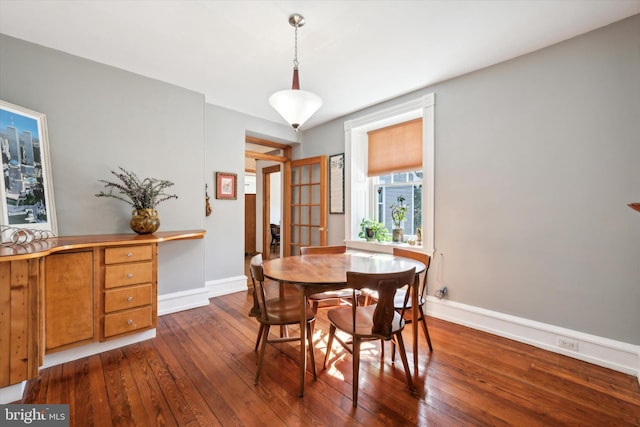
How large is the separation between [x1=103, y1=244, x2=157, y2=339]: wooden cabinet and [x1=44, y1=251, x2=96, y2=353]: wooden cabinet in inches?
4.2

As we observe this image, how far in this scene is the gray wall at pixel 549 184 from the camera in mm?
2021

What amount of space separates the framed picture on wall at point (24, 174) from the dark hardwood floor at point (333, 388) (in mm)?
1180

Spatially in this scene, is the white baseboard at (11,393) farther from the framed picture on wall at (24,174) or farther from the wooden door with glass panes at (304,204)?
the wooden door with glass panes at (304,204)

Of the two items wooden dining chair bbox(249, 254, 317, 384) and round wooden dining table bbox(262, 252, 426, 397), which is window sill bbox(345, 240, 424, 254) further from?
wooden dining chair bbox(249, 254, 317, 384)

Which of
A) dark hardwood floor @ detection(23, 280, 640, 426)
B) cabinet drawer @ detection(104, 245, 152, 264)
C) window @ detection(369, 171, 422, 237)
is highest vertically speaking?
window @ detection(369, 171, 422, 237)

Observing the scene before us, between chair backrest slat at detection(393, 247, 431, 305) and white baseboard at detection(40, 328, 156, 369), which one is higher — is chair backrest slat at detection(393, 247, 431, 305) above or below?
above

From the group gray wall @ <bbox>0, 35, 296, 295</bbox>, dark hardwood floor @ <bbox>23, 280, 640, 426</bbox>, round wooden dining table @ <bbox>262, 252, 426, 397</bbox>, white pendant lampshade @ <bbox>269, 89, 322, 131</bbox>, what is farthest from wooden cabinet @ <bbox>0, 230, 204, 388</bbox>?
white pendant lampshade @ <bbox>269, 89, 322, 131</bbox>

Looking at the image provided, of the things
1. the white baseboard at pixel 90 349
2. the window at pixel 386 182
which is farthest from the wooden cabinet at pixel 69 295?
the window at pixel 386 182

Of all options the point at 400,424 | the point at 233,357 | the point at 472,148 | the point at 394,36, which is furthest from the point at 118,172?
the point at 472,148

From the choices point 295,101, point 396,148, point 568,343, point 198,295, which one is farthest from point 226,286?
point 568,343

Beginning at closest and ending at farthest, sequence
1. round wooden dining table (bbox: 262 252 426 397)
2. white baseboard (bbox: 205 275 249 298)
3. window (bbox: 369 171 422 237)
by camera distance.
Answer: round wooden dining table (bbox: 262 252 426 397) → window (bbox: 369 171 422 237) → white baseboard (bbox: 205 275 249 298)

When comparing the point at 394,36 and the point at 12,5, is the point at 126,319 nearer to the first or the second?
the point at 12,5

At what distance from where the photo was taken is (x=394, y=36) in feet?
7.25

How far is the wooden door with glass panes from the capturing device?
425cm
